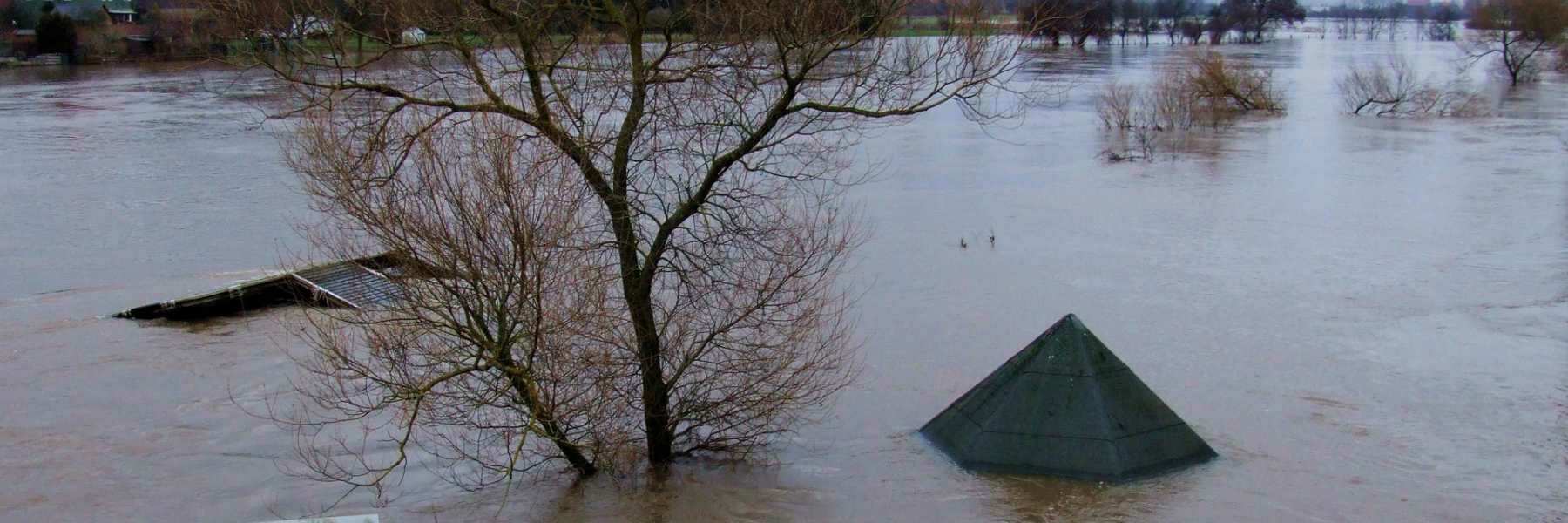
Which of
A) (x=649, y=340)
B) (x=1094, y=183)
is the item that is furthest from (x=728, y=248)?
(x=1094, y=183)

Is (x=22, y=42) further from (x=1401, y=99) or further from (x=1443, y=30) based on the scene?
(x=1443, y=30)

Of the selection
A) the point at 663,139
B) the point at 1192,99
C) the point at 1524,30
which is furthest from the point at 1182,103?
the point at 663,139

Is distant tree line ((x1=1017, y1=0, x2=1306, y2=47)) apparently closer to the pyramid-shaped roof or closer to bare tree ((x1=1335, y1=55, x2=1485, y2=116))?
bare tree ((x1=1335, y1=55, x2=1485, y2=116))

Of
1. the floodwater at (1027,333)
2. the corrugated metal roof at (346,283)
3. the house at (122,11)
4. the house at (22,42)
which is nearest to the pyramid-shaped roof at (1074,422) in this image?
the floodwater at (1027,333)

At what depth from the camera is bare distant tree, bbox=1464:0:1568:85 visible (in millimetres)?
43688

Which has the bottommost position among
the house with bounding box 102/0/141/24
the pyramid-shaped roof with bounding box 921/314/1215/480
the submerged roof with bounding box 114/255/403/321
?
the pyramid-shaped roof with bounding box 921/314/1215/480

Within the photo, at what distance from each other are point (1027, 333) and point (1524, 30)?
1468 inches

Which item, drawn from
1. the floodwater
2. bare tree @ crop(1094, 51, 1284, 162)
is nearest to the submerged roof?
the floodwater

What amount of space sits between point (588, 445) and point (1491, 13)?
4433 cm

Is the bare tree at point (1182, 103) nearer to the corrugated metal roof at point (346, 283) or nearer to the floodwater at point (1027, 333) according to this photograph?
the floodwater at point (1027, 333)

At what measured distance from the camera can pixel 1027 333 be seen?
14.8 metres

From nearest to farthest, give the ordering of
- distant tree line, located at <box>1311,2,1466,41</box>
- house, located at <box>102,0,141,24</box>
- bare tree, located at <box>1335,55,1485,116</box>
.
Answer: bare tree, located at <box>1335,55,1485,116</box> < house, located at <box>102,0,141,24</box> < distant tree line, located at <box>1311,2,1466,41</box>

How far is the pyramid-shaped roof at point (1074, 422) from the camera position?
10906 mm

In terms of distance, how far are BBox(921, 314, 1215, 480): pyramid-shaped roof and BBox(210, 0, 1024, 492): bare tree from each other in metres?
1.46
